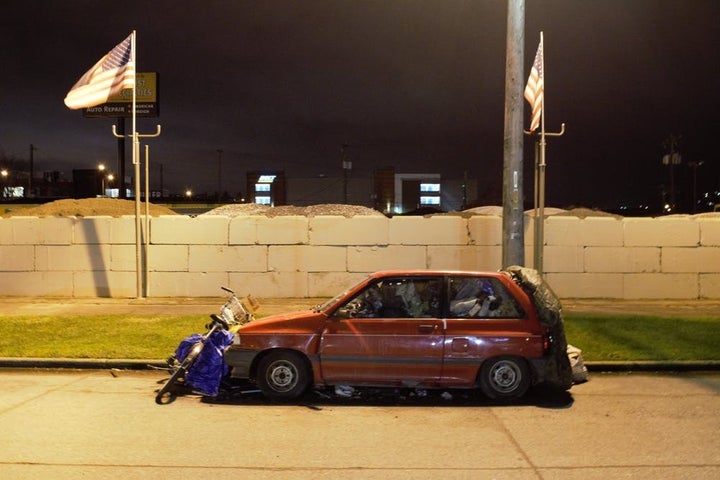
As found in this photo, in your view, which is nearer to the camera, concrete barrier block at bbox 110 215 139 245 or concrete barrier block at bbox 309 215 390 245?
concrete barrier block at bbox 309 215 390 245

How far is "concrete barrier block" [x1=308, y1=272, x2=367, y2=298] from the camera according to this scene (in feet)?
46.2

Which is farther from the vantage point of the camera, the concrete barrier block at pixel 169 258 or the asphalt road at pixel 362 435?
the concrete barrier block at pixel 169 258

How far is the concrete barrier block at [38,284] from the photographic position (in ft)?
47.7

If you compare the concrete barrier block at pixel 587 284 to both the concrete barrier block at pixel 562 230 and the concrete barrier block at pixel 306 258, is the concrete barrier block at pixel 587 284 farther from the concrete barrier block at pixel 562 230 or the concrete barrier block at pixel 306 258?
the concrete barrier block at pixel 306 258

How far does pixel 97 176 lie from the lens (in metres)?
60.9

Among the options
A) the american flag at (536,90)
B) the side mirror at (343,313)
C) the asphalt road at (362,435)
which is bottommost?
the asphalt road at (362,435)

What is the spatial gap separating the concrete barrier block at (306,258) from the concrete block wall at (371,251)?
2 cm

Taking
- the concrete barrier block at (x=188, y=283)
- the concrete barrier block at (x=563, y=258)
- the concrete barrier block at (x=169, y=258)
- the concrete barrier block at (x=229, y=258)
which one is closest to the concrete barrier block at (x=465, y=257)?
the concrete barrier block at (x=563, y=258)

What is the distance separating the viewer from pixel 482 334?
7.14 m

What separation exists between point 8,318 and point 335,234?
6.16 metres

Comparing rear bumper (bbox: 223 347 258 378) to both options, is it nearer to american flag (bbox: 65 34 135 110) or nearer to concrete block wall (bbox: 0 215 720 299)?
concrete block wall (bbox: 0 215 720 299)

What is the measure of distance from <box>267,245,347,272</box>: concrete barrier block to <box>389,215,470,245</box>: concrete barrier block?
1139 millimetres

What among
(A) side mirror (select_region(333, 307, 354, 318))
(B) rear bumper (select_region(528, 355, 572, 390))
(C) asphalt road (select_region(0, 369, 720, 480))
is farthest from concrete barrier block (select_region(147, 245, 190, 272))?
(B) rear bumper (select_region(528, 355, 572, 390))

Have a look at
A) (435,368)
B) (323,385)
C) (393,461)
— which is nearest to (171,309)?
→ (323,385)
